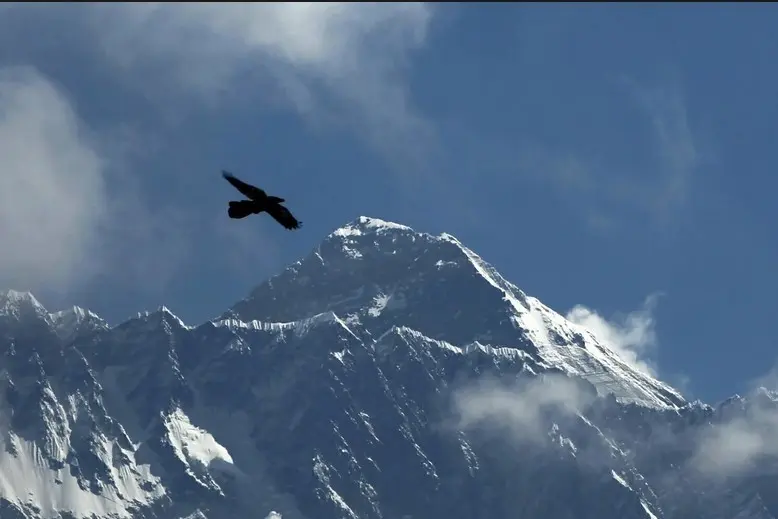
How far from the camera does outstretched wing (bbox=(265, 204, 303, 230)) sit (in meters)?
46.5

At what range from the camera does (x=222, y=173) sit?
45844 mm

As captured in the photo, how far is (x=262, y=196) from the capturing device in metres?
46.2

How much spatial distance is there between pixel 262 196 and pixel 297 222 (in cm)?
118

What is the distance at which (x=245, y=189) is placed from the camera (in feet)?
151

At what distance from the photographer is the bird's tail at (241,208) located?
46.6 meters

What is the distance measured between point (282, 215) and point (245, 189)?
4.32 feet

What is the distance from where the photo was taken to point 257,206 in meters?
46.6

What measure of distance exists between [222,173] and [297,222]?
2.28 meters

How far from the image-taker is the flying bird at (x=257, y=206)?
150 feet

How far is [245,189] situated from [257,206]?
75 centimetres

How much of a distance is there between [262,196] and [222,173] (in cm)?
112

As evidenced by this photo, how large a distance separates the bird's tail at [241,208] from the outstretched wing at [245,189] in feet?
1.05

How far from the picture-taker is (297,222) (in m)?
46.8

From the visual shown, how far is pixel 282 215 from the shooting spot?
1843 inches
